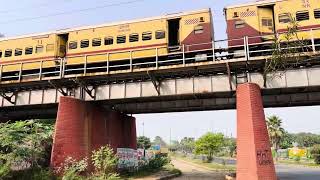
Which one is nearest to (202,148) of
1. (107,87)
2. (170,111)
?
(170,111)

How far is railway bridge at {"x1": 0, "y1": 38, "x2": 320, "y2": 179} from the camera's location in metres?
22.3

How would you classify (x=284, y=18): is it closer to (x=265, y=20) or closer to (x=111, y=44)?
(x=265, y=20)

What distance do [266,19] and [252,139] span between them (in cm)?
903

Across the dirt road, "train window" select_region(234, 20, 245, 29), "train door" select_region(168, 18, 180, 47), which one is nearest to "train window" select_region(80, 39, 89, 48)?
"train door" select_region(168, 18, 180, 47)

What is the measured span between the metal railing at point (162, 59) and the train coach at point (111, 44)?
0.25ft

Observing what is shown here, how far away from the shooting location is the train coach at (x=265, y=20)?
23703 mm

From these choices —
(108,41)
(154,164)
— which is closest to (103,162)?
(108,41)

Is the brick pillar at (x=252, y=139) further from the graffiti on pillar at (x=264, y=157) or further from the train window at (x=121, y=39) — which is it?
the train window at (x=121, y=39)

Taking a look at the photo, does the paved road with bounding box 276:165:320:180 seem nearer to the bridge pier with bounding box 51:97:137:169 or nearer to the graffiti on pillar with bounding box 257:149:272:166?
the graffiti on pillar with bounding box 257:149:272:166

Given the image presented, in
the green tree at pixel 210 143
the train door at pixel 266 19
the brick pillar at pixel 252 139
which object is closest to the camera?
the brick pillar at pixel 252 139

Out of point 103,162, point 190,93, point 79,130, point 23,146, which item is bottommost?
point 103,162

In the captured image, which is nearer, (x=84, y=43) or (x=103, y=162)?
(x=103, y=162)

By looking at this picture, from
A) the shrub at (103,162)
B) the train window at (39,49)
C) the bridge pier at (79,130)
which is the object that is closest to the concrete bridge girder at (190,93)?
the bridge pier at (79,130)

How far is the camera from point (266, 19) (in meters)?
24.9
